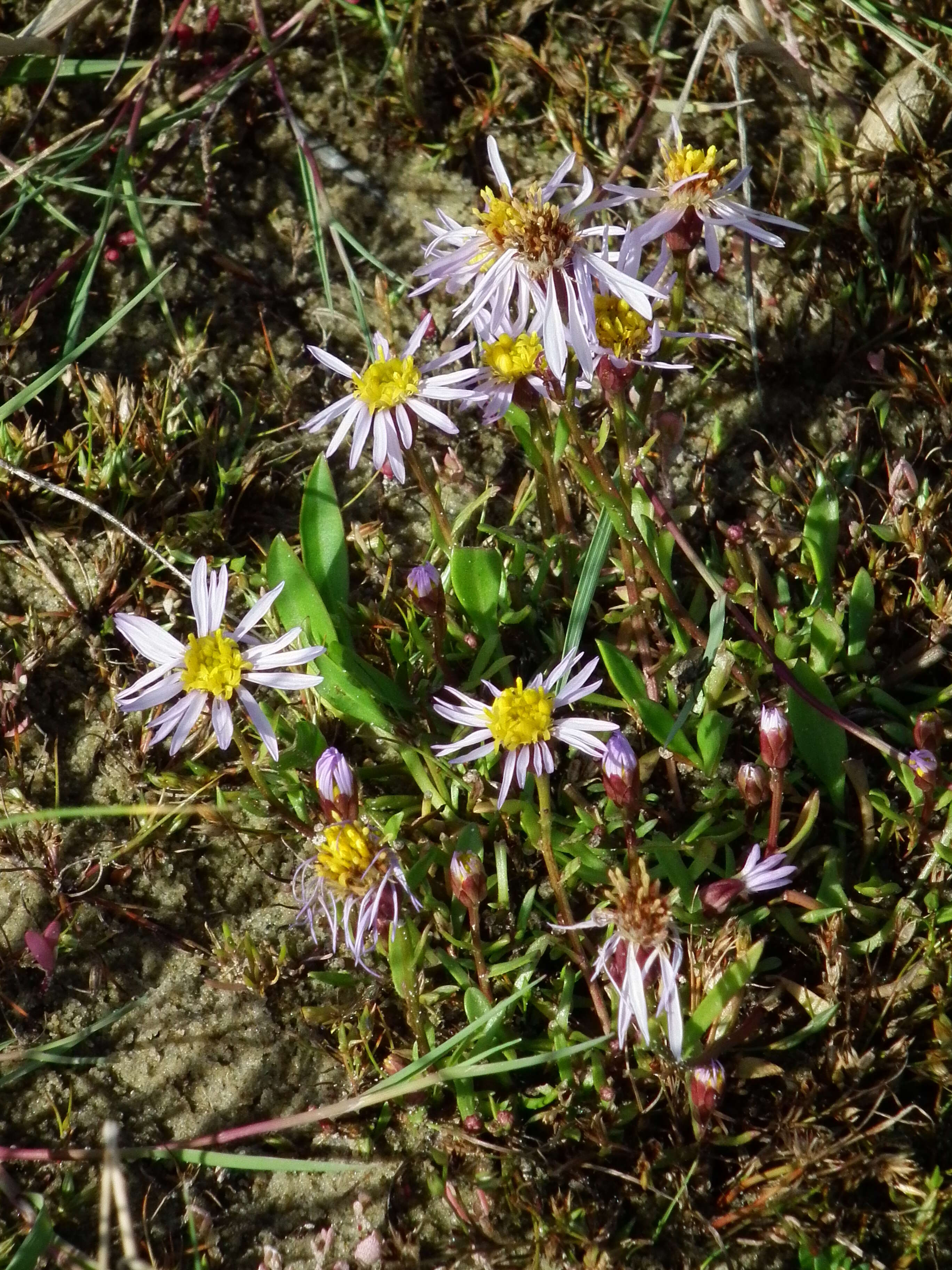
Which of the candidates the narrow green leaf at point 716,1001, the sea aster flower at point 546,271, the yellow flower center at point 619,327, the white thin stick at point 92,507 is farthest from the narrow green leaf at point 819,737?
the white thin stick at point 92,507

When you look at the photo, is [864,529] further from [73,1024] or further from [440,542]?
[73,1024]

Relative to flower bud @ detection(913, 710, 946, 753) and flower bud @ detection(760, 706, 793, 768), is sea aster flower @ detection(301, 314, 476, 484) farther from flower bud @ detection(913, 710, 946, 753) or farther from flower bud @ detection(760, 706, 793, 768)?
flower bud @ detection(913, 710, 946, 753)

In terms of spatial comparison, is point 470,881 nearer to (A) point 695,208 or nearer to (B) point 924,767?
(B) point 924,767

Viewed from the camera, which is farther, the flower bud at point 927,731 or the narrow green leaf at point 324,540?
the narrow green leaf at point 324,540

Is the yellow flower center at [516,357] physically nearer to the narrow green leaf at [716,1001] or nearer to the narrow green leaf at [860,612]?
the narrow green leaf at [860,612]

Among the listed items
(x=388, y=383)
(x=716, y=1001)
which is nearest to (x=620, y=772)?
(x=716, y=1001)

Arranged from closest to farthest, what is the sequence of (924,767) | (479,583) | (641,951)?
(641,951), (924,767), (479,583)
